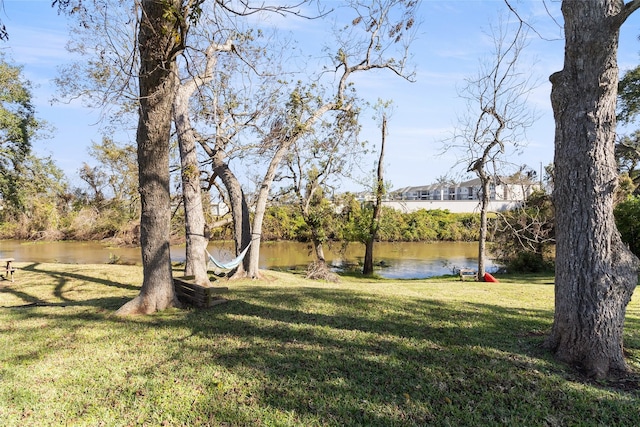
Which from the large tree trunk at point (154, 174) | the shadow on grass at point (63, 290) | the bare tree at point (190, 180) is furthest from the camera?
the bare tree at point (190, 180)

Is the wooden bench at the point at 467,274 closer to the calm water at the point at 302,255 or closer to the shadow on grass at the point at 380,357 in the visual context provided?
the calm water at the point at 302,255

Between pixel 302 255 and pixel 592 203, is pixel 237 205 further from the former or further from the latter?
pixel 302 255

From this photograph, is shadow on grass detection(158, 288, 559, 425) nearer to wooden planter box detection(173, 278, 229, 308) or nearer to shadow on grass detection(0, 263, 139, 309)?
wooden planter box detection(173, 278, 229, 308)

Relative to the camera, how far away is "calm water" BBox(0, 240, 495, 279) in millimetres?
17078

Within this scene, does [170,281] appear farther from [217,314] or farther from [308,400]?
[308,400]

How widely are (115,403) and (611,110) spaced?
4.46 m

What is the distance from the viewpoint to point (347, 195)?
53.6 feet

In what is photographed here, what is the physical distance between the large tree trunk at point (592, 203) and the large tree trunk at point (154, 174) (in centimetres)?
409

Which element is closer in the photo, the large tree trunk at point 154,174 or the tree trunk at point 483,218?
the large tree trunk at point 154,174

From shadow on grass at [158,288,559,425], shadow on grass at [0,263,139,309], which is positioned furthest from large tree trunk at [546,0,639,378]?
shadow on grass at [0,263,139,309]

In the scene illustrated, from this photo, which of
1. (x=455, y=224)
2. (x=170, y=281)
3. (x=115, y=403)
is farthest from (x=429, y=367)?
(x=455, y=224)

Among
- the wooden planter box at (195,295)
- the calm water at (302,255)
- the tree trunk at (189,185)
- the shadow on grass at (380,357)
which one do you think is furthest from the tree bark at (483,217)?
the wooden planter box at (195,295)

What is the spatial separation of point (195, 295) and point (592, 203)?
4.58m

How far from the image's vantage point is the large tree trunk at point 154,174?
4586mm
